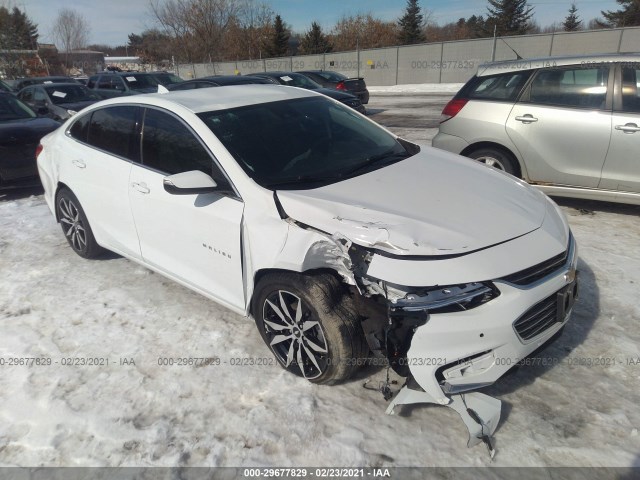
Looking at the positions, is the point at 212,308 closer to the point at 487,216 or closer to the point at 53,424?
the point at 53,424

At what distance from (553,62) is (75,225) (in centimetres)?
534

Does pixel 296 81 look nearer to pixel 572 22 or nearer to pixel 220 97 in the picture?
pixel 220 97

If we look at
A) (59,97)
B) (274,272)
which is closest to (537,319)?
(274,272)

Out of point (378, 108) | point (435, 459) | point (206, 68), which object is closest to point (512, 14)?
point (206, 68)

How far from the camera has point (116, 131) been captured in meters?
3.88

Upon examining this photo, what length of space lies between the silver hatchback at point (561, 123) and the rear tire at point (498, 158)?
0.01 m

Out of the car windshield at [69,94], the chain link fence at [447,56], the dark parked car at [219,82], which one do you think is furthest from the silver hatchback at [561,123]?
the chain link fence at [447,56]

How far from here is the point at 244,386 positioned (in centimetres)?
283

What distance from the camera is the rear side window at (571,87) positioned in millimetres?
4855

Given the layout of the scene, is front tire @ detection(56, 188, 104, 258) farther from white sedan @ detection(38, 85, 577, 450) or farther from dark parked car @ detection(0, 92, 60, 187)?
dark parked car @ detection(0, 92, 60, 187)

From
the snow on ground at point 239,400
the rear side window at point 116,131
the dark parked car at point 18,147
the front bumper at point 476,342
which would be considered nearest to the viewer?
the front bumper at point 476,342

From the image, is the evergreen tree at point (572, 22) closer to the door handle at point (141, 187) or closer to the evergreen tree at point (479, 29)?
the evergreen tree at point (479, 29)

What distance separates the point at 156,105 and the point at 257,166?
1170 mm

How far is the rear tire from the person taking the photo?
211 inches
